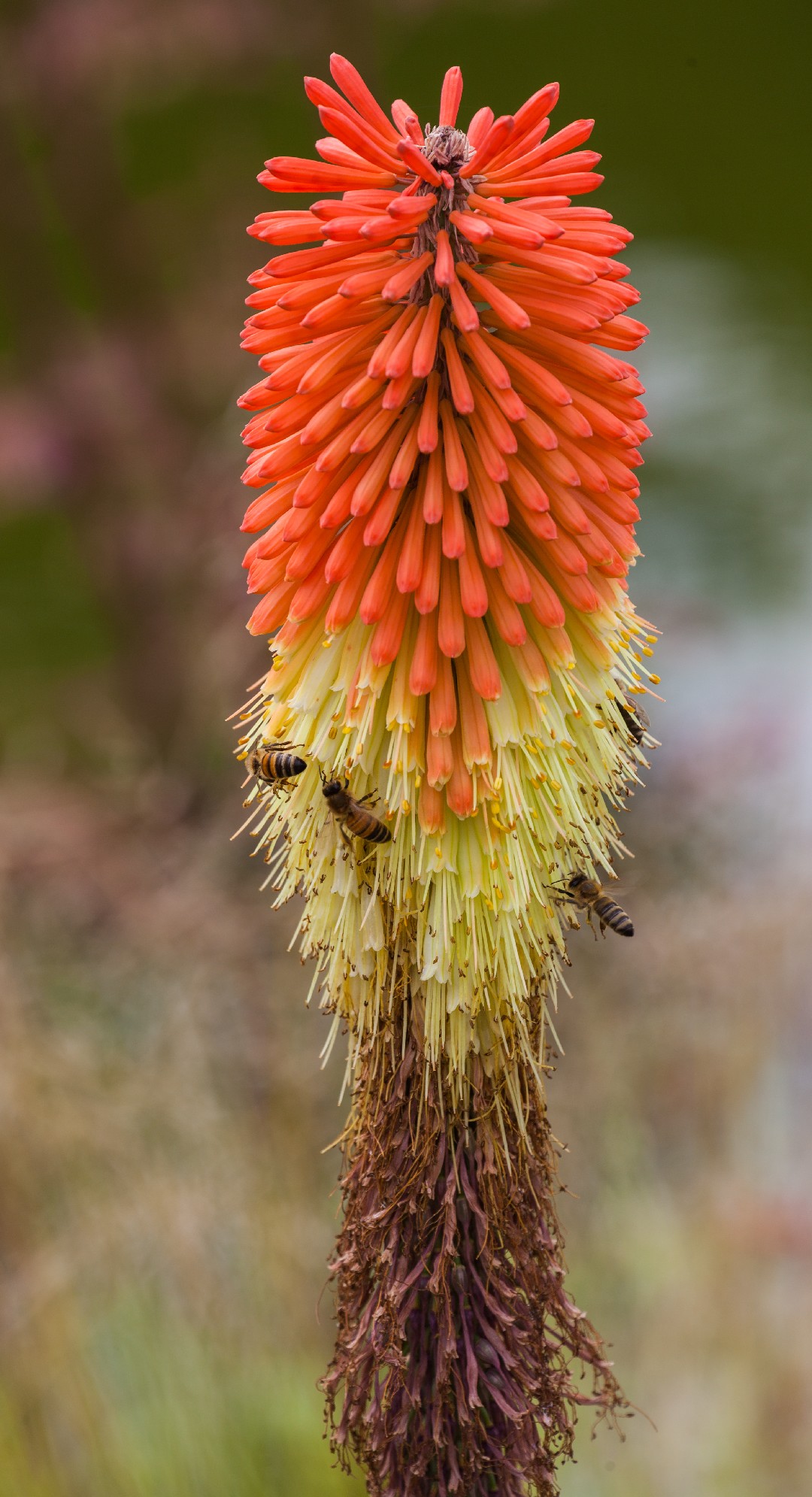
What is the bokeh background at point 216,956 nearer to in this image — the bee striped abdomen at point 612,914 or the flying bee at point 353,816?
the bee striped abdomen at point 612,914

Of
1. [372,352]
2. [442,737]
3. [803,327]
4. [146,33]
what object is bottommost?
[442,737]

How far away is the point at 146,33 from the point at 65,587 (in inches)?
233

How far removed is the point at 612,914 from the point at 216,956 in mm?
2162

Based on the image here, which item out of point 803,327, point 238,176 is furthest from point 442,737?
point 803,327

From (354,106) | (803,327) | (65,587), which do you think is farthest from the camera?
(803,327)

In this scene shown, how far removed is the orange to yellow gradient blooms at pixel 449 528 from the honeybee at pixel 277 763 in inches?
1.1

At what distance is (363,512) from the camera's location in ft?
5.13

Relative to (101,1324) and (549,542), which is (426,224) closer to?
(549,542)

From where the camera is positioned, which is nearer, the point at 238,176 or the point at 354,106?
the point at 354,106

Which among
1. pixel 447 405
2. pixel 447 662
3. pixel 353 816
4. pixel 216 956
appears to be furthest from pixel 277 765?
pixel 216 956

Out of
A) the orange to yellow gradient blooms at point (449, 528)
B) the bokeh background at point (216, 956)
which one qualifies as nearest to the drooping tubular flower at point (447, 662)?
the orange to yellow gradient blooms at point (449, 528)

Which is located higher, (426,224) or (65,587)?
(65,587)

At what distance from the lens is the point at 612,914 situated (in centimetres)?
189

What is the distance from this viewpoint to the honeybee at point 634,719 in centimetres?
176
